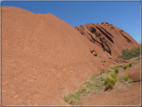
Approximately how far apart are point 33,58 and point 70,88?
16.3ft

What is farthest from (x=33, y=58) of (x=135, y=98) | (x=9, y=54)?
(x=135, y=98)

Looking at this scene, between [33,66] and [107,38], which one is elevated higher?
[107,38]

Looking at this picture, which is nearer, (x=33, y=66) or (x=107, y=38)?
(x=33, y=66)

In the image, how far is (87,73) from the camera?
1512cm

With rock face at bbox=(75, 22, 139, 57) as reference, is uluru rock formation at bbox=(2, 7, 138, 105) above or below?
below

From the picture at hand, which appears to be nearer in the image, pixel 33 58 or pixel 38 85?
pixel 38 85

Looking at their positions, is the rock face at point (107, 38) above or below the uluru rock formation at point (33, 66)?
above

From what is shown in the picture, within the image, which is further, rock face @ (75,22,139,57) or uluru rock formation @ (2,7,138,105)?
rock face @ (75,22,139,57)

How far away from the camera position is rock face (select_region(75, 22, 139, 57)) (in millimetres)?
44469

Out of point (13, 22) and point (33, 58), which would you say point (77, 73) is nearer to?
point (33, 58)

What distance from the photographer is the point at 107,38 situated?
49969 millimetres

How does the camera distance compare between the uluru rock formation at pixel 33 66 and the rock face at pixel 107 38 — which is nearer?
the uluru rock formation at pixel 33 66

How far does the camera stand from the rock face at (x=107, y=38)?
146 feet

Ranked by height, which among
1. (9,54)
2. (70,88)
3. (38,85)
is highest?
(9,54)
